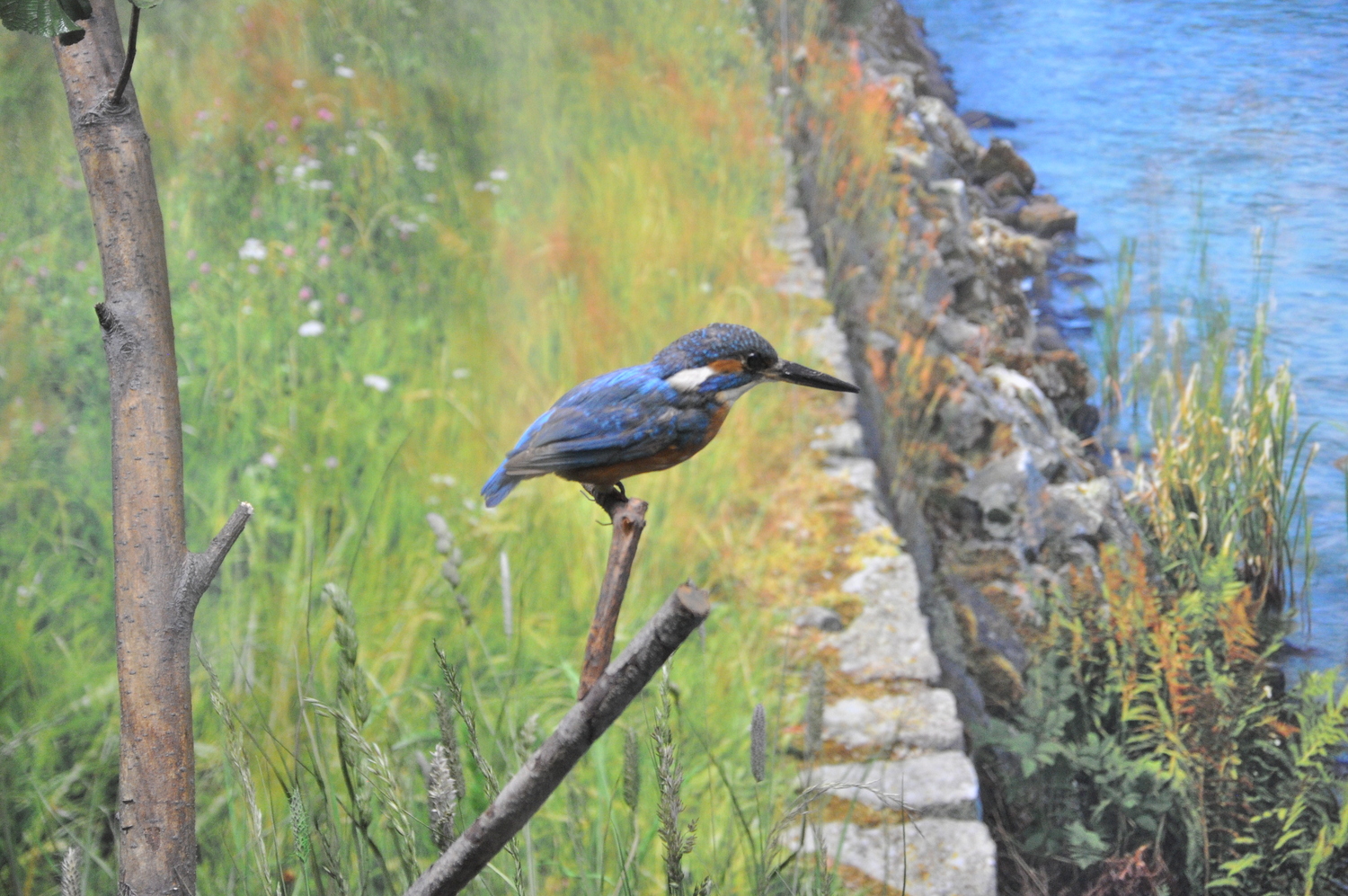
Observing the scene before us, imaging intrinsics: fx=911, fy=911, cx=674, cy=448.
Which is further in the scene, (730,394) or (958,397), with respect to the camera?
(958,397)

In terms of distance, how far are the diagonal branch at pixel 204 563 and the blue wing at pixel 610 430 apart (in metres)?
0.17

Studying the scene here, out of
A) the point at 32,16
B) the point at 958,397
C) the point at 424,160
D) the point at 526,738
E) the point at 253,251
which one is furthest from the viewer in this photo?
the point at 424,160

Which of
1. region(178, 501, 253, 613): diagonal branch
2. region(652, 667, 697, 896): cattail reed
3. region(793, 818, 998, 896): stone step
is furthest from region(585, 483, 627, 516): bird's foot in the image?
region(793, 818, 998, 896): stone step

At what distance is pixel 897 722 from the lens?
53.0 inches

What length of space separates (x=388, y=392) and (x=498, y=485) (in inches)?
44.2

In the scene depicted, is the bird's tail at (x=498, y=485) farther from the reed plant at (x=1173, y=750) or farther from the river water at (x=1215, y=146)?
the river water at (x=1215, y=146)

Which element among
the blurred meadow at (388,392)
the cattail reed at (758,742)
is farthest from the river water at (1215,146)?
the cattail reed at (758,742)

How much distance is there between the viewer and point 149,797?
23.0 inches

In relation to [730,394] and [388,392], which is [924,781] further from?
[388,392]

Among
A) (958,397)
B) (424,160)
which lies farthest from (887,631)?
(424,160)

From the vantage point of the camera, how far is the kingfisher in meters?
0.64

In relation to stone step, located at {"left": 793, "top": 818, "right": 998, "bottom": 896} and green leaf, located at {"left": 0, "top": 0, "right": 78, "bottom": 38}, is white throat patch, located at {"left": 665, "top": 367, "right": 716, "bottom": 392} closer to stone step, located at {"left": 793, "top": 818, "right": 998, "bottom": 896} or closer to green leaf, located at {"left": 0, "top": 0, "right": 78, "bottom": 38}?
green leaf, located at {"left": 0, "top": 0, "right": 78, "bottom": 38}

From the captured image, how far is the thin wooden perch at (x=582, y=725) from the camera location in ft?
1.61

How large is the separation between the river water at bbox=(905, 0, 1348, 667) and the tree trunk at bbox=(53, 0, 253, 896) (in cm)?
132
